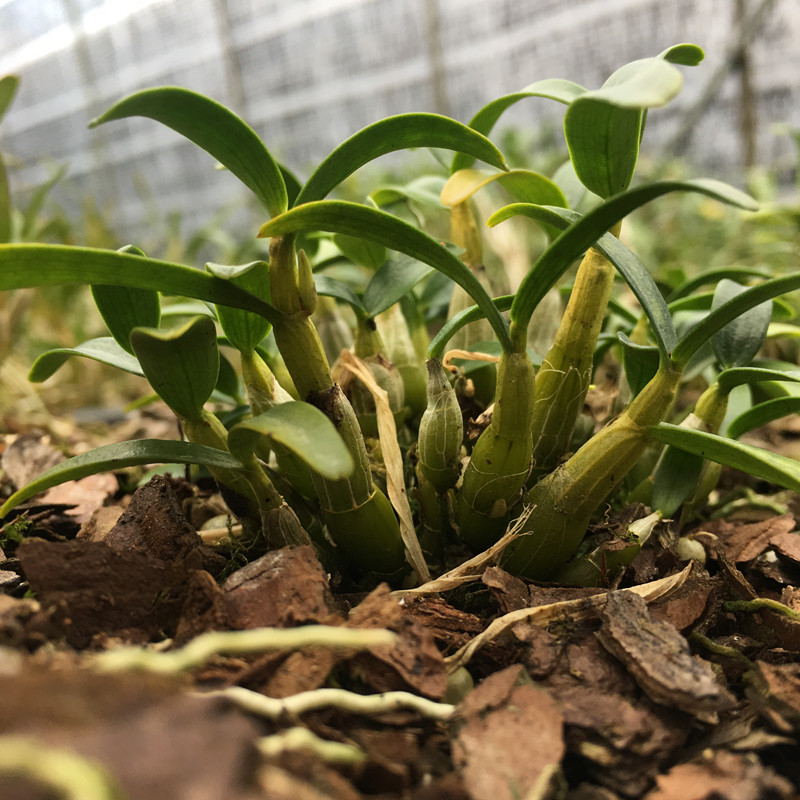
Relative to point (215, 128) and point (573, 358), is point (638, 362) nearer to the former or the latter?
point (573, 358)

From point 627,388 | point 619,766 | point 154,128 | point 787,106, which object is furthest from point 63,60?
point 619,766

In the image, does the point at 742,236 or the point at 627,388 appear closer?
the point at 627,388

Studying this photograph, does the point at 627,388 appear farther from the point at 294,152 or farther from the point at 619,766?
the point at 294,152

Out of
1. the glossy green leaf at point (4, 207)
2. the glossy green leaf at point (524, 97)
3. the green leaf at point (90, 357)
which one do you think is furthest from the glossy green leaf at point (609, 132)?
the glossy green leaf at point (4, 207)

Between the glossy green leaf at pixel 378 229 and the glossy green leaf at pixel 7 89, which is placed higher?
the glossy green leaf at pixel 7 89

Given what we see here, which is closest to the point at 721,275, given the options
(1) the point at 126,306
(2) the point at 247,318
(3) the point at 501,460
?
(3) the point at 501,460

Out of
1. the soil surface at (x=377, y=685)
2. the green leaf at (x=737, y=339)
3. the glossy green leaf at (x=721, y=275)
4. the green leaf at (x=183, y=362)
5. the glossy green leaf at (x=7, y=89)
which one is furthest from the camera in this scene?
the glossy green leaf at (x=7, y=89)

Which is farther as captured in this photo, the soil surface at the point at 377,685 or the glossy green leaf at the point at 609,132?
the glossy green leaf at the point at 609,132

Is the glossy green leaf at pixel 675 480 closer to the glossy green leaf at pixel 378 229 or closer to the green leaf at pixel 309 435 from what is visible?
the glossy green leaf at pixel 378 229

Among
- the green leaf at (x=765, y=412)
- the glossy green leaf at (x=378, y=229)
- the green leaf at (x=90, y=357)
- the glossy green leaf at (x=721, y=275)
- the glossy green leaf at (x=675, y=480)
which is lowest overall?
the glossy green leaf at (x=675, y=480)
